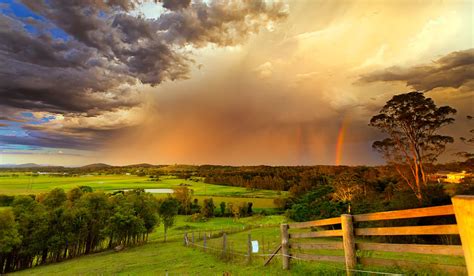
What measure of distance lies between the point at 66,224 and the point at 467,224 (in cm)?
5962

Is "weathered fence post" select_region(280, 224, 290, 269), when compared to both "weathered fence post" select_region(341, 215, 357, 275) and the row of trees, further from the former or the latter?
the row of trees

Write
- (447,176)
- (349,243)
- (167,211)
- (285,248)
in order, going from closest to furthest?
(349,243) → (285,248) → (447,176) → (167,211)

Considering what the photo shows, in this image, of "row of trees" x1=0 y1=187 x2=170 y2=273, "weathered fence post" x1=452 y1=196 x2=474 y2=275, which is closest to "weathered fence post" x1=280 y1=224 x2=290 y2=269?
"weathered fence post" x1=452 y1=196 x2=474 y2=275

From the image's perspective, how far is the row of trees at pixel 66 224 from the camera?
4475 centimetres

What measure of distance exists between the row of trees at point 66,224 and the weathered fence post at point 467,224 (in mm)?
54631

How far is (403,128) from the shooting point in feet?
118

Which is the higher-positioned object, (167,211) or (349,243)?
(349,243)

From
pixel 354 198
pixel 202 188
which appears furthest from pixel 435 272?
pixel 202 188

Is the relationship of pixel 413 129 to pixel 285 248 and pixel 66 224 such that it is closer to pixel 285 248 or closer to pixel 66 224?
pixel 285 248

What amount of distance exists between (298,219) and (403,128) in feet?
68.5

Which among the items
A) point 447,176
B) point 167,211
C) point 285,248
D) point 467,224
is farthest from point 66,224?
point 447,176

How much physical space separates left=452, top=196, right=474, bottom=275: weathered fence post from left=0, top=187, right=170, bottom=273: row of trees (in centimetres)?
5463

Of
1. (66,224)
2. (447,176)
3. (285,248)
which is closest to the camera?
(285,248)

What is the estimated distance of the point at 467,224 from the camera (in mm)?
2043
